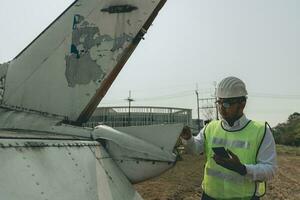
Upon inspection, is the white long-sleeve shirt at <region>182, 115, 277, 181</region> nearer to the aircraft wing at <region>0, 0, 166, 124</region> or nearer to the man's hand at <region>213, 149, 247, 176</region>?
the man's hand at <region>213, 149, 247, 176</region>

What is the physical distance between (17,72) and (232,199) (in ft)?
9.08

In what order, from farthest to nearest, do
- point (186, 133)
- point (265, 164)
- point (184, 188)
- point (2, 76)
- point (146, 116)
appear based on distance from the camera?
point (146, 116) → point (184, 188) → point (2, 76) → point (186, 133) → point (265, 164)

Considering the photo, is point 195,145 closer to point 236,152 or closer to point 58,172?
point 236,152

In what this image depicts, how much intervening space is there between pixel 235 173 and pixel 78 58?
88.6 inches

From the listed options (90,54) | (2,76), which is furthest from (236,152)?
(2,76)

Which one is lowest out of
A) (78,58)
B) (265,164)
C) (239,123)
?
(265,164)

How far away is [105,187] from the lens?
3.36 m

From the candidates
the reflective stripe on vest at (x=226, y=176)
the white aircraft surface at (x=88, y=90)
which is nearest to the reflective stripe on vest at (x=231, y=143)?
the reflective stripe on vest at (x=226, y=176)

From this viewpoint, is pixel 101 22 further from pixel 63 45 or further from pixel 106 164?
pixel 106 164

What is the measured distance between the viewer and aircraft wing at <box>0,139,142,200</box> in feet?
7.97

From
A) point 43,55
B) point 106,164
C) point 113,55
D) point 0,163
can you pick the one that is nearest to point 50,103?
point 43,55

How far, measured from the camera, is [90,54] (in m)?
4.58

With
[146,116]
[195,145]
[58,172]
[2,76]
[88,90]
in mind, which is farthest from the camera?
[146,116]

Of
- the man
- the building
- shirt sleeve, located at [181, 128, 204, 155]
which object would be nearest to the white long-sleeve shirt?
the man
